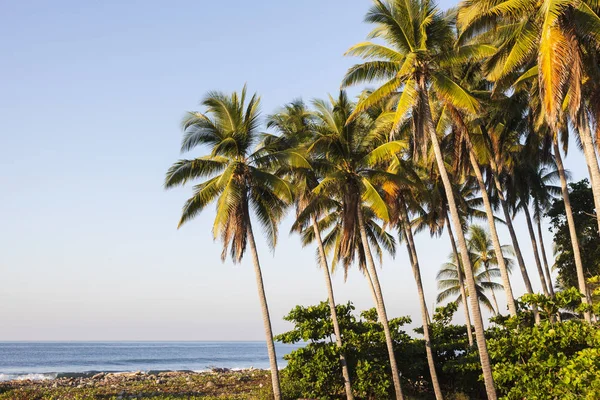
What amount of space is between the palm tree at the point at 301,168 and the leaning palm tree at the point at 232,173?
3.82ft

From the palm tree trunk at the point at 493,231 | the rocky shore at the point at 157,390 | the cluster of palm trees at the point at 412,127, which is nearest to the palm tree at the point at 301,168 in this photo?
the cluster of palm trees at the point at 412,127

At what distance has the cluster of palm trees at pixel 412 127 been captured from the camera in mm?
13859

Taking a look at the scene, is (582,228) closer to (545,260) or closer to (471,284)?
(545,260)

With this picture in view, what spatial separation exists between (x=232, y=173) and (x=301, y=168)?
12.3 feet

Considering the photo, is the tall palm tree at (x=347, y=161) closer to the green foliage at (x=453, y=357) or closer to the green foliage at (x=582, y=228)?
the green foliage at (x=453, y=357)

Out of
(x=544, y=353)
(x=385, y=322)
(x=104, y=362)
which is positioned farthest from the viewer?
(x=104, y=362)

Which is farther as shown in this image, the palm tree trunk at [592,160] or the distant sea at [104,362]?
the distant sea at [104,362]

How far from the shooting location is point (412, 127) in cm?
1557

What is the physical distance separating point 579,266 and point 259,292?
1296 centimetres

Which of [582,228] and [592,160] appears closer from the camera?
[592,160]

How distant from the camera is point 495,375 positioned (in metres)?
13.8

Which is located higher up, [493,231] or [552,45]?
[552,45]

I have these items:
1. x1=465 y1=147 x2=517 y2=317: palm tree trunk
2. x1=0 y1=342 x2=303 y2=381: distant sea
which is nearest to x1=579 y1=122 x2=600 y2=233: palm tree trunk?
x1=465 y1=147 x2=517 y2=317: palm tree trunk

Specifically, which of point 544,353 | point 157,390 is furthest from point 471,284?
point 157,390
